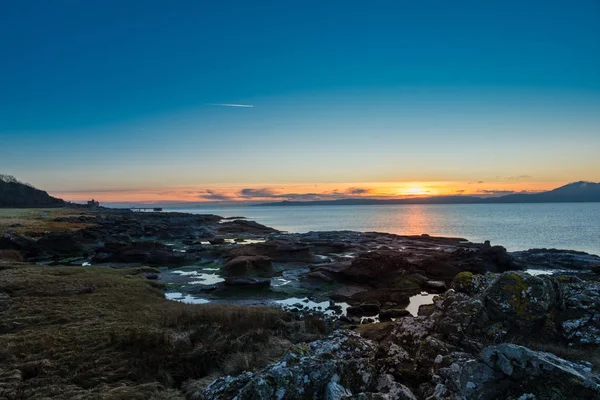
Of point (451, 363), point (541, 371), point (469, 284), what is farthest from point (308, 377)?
point (469, 284)

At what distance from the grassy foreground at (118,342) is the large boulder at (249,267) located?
1769 centimetres

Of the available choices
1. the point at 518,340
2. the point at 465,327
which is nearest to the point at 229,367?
the point at 465,327

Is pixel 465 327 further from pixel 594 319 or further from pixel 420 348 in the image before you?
pixel 594 319

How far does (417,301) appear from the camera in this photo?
32312 mm

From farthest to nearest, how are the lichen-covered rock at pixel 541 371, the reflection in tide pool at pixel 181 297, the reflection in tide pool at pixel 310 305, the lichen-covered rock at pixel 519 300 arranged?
the reflection in tide pool at pixel 181 297, the reflection in tide pool at pixel 310 305, the lichen-covered rock at pixel 519 300, the lichen-covered rock at pixel 541 371

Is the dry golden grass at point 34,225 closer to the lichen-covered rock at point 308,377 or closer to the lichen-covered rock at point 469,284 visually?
the lichen-covered rock at point 308,377

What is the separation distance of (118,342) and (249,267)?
28943mm

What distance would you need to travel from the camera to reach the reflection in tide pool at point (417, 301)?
1154 inches

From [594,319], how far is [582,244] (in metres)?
87.4

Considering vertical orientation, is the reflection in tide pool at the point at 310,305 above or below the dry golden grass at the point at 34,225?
below

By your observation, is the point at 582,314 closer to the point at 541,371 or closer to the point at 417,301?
the point at 541,371

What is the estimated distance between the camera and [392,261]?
41.3 metres

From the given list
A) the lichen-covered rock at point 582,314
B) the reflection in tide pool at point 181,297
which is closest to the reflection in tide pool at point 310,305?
the reflection in tide pool at point 181,297

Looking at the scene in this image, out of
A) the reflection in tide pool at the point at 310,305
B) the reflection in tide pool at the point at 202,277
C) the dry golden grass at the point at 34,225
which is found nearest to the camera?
the reflection in tide pool at the point at 310,305
